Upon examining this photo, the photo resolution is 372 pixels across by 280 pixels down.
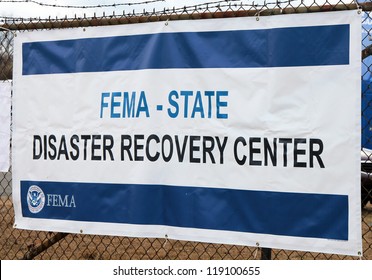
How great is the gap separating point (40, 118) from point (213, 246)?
3162mm

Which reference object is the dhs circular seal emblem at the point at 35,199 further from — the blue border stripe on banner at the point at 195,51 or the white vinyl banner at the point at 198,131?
the blue border stripe on banner at the point at 195,51

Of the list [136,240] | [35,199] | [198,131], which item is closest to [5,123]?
[35,199]

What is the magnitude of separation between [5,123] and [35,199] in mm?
684

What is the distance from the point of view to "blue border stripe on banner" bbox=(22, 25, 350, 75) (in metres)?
3.45

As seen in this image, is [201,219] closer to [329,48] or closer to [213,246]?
Result: [329,48]

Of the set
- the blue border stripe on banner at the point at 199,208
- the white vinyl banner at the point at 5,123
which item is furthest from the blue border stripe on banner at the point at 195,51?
the blue border stripe on banner at the point at 199,208

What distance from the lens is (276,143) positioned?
3527 millimetres

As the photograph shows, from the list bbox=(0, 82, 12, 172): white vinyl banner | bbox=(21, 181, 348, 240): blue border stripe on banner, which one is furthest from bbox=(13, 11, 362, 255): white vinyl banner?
bbox=(0, 82, 12, 172): white vinyl banner

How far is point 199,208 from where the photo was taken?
373cm

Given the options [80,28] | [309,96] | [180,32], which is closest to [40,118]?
[80,28]

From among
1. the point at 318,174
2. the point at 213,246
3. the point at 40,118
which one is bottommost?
the point at 213,246

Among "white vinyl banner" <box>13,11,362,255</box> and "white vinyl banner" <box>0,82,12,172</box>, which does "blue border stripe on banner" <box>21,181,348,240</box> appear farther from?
"white vinyl banner" <box>0,82,12,172</box>

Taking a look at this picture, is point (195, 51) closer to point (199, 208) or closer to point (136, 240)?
point (199, 208)

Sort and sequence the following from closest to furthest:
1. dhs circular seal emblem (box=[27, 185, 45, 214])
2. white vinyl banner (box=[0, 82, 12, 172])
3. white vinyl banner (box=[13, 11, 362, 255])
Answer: white vinyl banner (box=[13, 11, 362, 255]), dhs circular seal emblem (box=[27, 185, 45, 214]), white vinyl banner (box=[0, 82, 12, 172])
